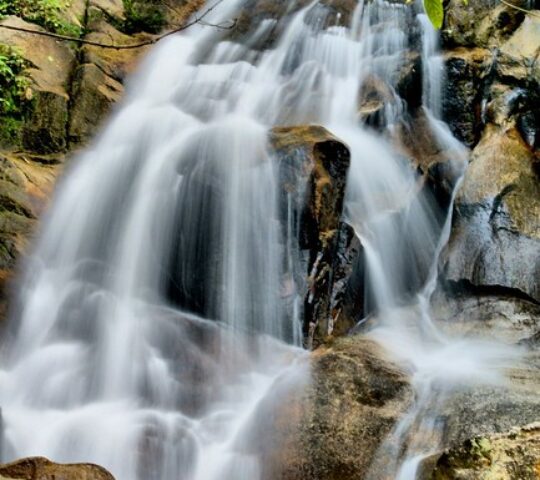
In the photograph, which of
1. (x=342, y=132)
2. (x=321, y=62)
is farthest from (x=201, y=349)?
(x=321, y=62)

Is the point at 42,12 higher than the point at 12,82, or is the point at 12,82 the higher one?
the point at 42,12

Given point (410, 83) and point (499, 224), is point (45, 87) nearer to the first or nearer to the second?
point (410, 83)

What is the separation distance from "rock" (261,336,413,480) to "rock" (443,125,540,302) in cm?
202

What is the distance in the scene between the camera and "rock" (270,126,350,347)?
21.1ft

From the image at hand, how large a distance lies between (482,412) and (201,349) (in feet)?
9.69

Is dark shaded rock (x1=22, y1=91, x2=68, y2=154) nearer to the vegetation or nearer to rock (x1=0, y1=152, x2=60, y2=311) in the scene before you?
the vegetation

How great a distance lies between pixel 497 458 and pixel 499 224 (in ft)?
15.1

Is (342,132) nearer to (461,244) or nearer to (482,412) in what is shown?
(461,244)

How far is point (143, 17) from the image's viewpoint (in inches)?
492

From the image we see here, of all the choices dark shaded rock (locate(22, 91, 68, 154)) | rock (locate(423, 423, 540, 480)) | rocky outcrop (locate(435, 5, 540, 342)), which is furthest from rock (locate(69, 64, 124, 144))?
rock (locate(423, 423, 540, 480))

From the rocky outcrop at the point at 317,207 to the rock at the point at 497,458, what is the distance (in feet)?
10.4

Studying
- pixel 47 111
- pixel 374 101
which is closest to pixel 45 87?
pixel 47 111

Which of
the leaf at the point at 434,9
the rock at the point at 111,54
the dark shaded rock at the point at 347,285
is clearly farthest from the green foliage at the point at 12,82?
the leaf at the point at 434,9

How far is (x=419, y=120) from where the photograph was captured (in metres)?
9.39
